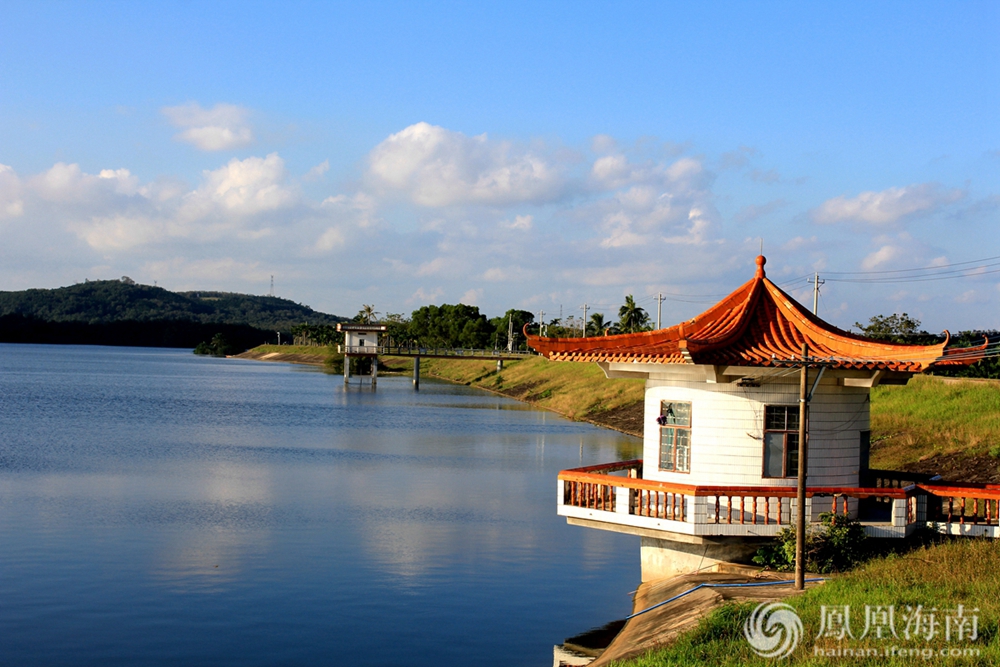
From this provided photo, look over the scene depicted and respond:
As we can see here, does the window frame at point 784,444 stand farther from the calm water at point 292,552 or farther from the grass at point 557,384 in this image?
the grass at point 557,384

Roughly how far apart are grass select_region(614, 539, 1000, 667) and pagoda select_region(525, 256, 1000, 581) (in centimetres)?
187

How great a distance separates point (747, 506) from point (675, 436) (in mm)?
1862

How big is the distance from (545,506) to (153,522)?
1161 centimetres

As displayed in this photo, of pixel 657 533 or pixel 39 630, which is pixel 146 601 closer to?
pixel 39 630

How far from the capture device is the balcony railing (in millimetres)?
16219

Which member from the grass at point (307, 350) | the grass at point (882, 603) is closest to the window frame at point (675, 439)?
the grass at point (882, 603)

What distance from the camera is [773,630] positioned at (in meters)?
12.4

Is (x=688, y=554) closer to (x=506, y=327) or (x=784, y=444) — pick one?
(x=784, y=444)

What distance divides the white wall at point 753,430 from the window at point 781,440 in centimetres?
10

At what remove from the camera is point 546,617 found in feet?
59.6

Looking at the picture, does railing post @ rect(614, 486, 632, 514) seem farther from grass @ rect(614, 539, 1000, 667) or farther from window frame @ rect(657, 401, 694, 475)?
grass @ rect(614, 539, 1000, 667)

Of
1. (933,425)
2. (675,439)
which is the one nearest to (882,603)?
(675,439)

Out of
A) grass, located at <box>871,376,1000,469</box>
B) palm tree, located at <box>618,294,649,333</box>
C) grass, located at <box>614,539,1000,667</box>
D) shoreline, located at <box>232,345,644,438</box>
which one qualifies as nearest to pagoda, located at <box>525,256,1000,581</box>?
grass, located at <box>614,539,1000,667</box>

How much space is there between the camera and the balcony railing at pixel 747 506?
16.2m
